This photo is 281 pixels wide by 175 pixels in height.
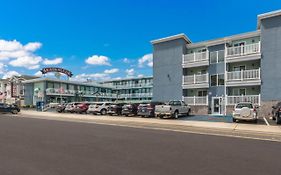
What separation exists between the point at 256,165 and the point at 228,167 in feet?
2.98

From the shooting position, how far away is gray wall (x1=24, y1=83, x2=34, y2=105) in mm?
64438

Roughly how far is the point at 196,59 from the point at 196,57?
10.8 inches

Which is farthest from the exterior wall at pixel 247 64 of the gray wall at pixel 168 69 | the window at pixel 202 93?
the gray wall at pixel 168 69

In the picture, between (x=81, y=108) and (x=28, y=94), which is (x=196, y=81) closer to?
(x=81, y=108)

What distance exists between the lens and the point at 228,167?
6.62 metres

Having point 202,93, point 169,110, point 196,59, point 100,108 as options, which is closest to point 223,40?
point 196,59

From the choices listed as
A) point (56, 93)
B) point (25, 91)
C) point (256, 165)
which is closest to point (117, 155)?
point (256, 165)

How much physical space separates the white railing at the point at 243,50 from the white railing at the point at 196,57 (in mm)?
2744

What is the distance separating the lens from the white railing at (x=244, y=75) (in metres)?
27.8

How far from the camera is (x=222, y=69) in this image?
31.2 meters

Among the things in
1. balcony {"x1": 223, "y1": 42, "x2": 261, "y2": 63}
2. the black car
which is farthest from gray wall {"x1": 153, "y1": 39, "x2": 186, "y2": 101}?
the black car

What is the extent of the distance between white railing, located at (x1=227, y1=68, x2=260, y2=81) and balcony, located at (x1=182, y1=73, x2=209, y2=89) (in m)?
2.86

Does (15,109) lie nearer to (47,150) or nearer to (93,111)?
(93,111)

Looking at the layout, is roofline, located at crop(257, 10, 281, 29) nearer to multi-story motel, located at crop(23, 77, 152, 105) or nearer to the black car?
the black car
